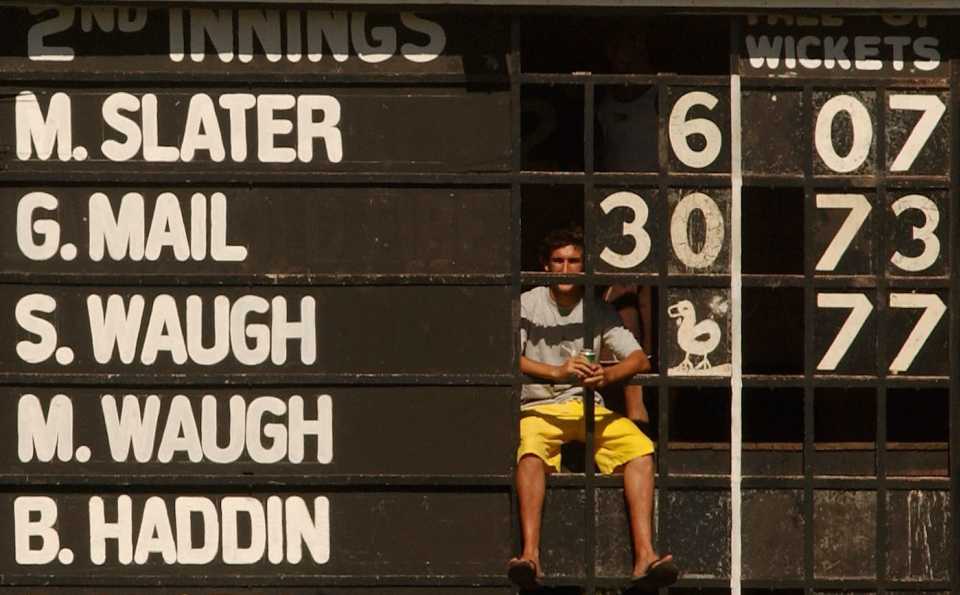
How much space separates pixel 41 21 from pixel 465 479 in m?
2.76

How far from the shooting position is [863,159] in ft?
29.5

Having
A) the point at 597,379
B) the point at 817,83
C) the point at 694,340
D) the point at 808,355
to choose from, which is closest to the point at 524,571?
the point at 597,379

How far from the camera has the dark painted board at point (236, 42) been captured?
885 cm

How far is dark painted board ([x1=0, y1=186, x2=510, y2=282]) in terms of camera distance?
29.1ft

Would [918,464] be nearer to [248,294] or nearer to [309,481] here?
[309,481]

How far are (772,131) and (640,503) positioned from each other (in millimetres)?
1766

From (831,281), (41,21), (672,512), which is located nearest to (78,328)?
(41,21)

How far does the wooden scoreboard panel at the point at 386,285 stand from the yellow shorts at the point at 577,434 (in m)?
0.11

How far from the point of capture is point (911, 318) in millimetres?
9039

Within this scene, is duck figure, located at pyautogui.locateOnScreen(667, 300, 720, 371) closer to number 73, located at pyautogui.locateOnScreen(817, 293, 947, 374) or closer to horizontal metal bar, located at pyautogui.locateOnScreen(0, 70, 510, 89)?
number 73, located at pyautogui.locateOnScreen(817, 293, 947, 374)

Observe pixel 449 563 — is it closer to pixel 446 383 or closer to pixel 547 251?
pixel 446 383

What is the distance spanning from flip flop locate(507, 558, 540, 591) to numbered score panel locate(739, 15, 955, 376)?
61.1 inches

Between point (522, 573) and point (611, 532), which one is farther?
point (611, 532)

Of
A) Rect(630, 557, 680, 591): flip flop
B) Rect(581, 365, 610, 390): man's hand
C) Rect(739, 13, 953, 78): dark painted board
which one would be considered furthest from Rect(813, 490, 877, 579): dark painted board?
Rect(739, 13, 953, 78): dark painted board
